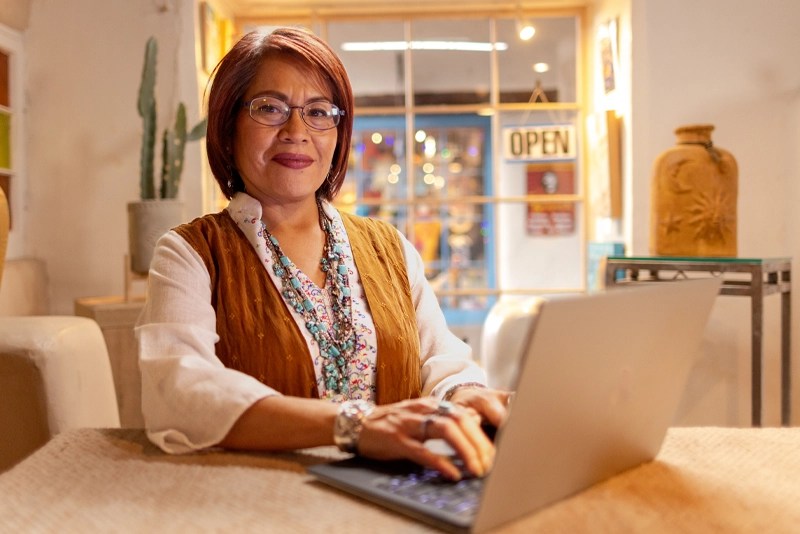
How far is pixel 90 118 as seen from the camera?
389 cm

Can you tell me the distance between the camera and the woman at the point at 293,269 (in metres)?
1.23

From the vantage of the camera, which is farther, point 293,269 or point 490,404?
point 293,269

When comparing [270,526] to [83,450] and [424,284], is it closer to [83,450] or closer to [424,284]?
[83,450]

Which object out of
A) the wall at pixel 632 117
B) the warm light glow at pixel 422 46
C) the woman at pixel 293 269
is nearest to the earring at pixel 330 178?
the woman at pixel 293 269

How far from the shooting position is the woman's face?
133 cm

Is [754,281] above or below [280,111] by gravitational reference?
below

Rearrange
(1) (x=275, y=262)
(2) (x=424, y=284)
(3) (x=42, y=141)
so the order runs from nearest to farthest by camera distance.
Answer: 1. (1) (x=275, y=262)
2. (2) (x=424, y=284)
3. (3) (x=42, y=141)

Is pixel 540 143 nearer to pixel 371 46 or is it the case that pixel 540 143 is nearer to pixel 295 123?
pixel 371 46

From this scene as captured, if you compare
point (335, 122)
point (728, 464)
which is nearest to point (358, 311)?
point (335, 122)

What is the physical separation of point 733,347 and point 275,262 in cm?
272

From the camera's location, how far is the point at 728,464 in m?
0.86

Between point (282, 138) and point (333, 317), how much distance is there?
0.29 m

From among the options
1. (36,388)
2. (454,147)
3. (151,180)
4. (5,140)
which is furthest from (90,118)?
(36,388)

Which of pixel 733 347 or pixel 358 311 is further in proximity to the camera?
pixel 733 347
